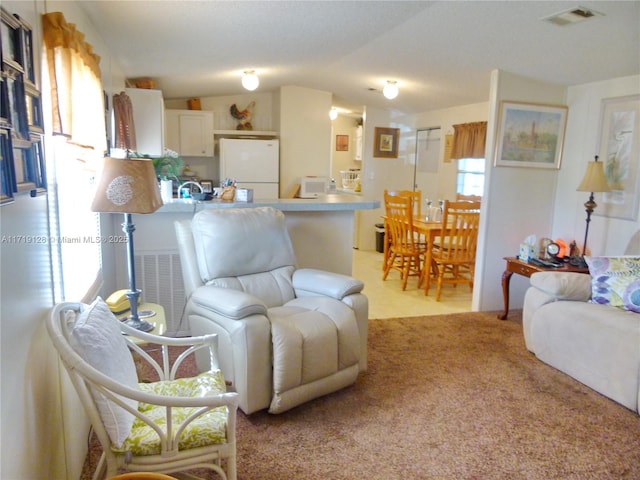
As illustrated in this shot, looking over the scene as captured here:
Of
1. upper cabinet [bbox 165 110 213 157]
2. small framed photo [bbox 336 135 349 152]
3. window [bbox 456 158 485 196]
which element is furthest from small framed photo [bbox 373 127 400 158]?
upper cabinet [bbox 165 110 213 157]

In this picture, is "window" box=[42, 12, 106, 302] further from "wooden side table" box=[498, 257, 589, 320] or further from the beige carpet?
"wooden side table" box=[498, 257, 589, 320]

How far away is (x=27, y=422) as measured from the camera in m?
1.28

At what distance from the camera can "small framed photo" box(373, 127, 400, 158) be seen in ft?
22.3

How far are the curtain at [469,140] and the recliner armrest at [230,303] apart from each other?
394cm

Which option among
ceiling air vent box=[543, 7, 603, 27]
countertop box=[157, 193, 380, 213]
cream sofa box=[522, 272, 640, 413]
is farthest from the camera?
countertop box=[157, 193, 380, 213]

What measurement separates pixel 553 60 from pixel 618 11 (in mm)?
855

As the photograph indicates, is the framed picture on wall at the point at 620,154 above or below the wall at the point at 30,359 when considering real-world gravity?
above

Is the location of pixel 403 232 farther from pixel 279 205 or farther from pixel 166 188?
pixel 166 188

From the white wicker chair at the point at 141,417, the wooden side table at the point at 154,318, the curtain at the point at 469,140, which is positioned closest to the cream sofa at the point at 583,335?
the white wicker chair at the point at 141,417

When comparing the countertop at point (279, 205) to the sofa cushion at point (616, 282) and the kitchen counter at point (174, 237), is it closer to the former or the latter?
the kitchen counter at point (174, 237)

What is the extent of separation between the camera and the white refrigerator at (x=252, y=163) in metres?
5.73

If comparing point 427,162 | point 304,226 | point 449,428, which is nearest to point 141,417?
point 449,428

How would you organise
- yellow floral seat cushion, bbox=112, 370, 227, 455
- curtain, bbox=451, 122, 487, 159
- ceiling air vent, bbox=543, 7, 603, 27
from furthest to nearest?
curtain, bbox=451, 122, 487, 159
ceiling air vent, bbox=543, 7, 603, 27
yellow floral seat cushion, bbox=112, 370, 227, 455

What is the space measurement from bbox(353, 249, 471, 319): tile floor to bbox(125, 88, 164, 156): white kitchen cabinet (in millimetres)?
2499
